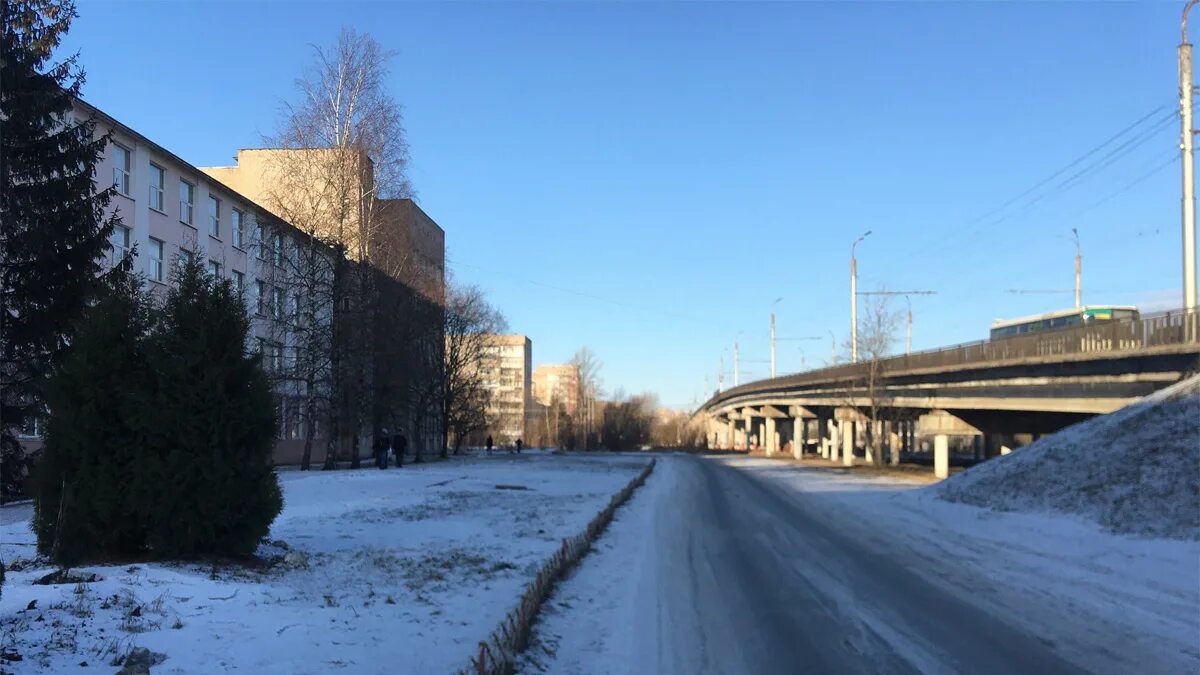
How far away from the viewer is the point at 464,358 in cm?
6144

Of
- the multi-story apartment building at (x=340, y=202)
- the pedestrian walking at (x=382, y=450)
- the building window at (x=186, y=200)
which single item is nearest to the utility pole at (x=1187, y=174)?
the multi-story apartment building at (x=340, y=202)

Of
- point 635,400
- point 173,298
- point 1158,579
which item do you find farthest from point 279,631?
point 635,400

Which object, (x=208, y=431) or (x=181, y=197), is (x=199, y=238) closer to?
(x=181, y=197)

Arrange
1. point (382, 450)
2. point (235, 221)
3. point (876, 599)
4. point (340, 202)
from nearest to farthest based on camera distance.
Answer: point (876, 599)
point (340, 202)
point (382, 450)
point (235, 221)

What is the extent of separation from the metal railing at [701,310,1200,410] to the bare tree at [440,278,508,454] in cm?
2760

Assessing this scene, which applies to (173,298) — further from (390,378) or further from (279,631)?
(390,378)

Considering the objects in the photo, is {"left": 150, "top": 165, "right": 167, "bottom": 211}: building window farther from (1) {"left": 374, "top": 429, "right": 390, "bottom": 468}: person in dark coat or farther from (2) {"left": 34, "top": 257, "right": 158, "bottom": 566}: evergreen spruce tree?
(2) {"left": 34, "top": 257, "right": 158, "bottom": 566}: evergreen spruce tree

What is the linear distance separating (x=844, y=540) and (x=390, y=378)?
2511 cm

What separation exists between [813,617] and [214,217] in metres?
38.5

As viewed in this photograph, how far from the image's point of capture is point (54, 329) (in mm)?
17547

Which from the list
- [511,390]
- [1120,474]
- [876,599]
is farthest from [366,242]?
[511,390]

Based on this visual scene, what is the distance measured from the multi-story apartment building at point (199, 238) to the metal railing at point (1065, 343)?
27.0 metres

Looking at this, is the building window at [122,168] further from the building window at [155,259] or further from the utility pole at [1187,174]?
the utility pole at [1187,174]

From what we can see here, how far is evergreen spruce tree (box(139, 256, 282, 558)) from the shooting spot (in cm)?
931
